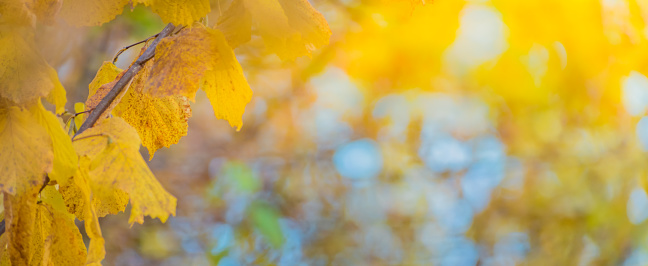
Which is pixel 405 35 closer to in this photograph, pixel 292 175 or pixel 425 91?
pixel 425 91

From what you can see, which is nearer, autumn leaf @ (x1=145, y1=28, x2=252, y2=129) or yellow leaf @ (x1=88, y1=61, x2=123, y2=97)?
autumn leaf @ (x1=145, y1=28, x2=252, y2=129)

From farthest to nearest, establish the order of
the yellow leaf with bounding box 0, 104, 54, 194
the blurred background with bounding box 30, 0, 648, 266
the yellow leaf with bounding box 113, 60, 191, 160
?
the blurred background with bounding box 30, 0, 648, 266, the yellow leaf with bounding box 113, 60, 191, 160, the yellow leaf with bounding box 0, 104, 54, 194

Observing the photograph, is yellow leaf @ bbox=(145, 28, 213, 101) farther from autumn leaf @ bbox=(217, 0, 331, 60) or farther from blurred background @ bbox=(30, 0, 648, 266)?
blurred background @ bbox=(30, 0, 648, 266)

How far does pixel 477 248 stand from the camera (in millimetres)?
2445

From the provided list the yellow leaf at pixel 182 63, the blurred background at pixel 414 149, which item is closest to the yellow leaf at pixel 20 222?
the yellow leaf at pixel 182 63

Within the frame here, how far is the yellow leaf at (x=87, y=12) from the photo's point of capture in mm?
399

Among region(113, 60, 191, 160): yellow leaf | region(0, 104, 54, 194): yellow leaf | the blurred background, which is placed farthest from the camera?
the blurred background

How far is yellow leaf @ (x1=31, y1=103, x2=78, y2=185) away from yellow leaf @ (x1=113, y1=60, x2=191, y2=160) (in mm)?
114

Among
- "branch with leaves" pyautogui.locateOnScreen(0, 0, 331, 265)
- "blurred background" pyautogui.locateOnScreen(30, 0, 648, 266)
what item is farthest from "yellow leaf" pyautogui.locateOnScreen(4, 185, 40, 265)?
"blurred background" pyautogui.locateOnScreen(30, 0, 648, 266)

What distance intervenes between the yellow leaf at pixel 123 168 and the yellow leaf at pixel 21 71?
5 cm

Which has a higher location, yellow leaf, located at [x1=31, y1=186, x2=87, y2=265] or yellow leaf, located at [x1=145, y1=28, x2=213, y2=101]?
yellow leaf, located at [x1=145, y1=28, x2=213, y2=101]

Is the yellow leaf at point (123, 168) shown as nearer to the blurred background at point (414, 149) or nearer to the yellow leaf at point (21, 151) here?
the yellow leaf at point (21, 151)

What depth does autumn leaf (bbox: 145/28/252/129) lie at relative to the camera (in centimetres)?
38

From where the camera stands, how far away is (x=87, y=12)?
0.40 metres
